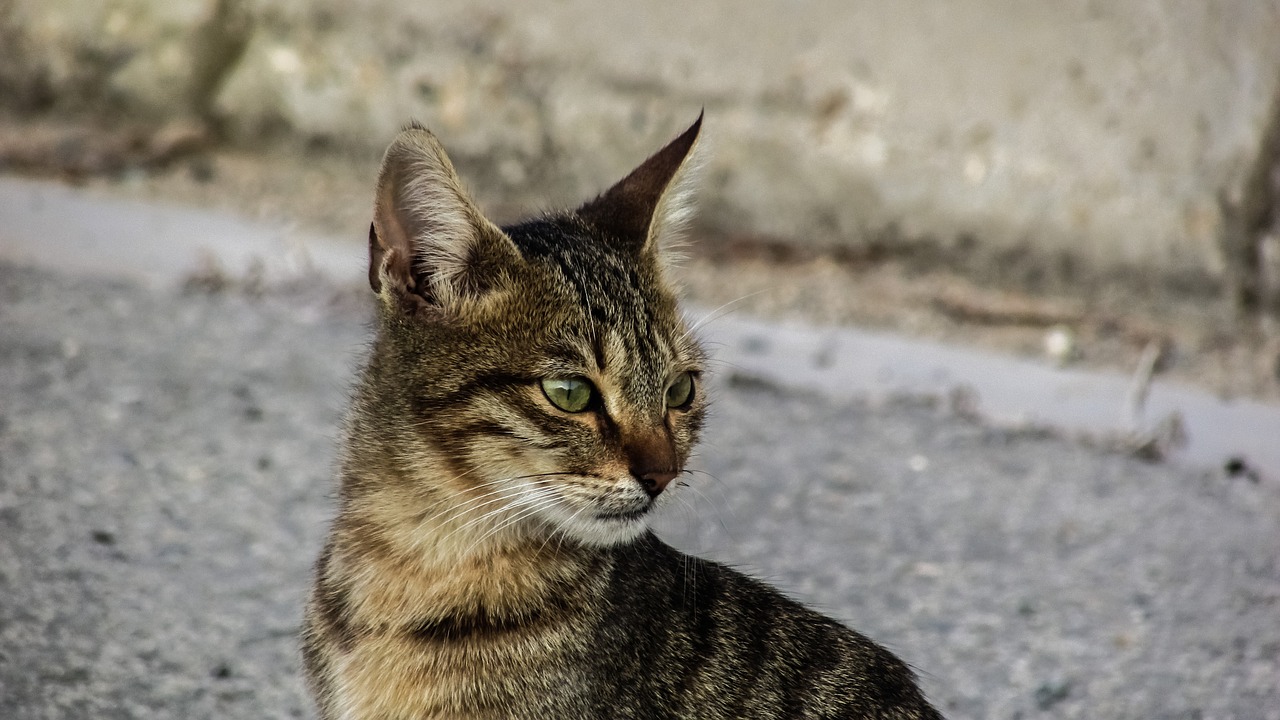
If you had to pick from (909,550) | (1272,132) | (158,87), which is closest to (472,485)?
(909,550)

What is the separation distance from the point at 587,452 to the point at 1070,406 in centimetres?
327

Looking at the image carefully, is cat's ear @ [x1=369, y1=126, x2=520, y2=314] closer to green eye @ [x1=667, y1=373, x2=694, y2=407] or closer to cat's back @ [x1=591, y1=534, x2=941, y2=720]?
green eye @ [x1=667, y1=373, x2=694, y2=407]

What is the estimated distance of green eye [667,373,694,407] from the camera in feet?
9.00

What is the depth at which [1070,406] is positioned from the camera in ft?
17.3

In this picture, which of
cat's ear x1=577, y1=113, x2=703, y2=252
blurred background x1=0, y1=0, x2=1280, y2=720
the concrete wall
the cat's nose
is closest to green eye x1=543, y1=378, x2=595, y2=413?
the cat's nose

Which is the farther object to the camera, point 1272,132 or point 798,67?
point 798,67

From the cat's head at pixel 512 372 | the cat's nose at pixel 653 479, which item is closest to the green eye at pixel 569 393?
the cat's head at pixel 512 372

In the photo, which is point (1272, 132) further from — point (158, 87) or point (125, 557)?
point (158, 87)

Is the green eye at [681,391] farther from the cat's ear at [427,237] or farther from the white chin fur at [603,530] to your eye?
the cat's ear at [427,237]

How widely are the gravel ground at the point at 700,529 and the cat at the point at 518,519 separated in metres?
0.39

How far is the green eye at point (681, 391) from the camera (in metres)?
2.74

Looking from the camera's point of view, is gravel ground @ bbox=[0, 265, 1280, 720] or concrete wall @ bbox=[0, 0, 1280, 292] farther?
concrete wall @ bbox=[0, 0, 1280, 292]

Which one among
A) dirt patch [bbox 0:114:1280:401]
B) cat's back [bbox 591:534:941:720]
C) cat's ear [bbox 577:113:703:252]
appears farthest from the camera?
dirt patch [bbox 0:114:1280:401]

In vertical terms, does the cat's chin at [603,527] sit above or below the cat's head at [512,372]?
below
